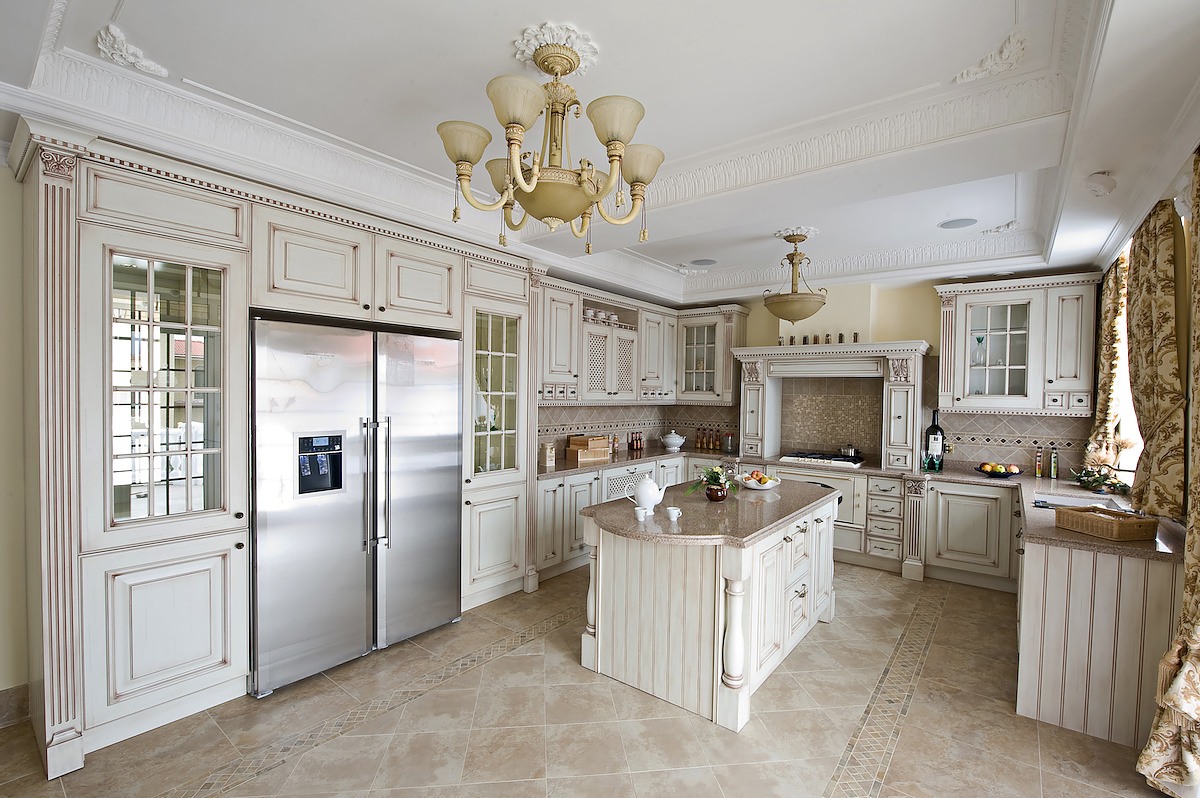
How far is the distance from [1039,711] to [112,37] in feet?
15.9

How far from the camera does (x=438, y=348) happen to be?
3.50 m

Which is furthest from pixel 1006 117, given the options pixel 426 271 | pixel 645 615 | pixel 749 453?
pixel 749 453

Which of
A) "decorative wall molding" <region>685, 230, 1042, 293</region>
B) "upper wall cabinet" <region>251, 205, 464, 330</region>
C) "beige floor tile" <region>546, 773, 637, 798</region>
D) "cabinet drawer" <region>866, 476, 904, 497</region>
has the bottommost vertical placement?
"beige floor tile" <region>546, 773, 637, 798</region>

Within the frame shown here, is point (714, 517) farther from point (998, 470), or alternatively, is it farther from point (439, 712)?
point (998, 470)

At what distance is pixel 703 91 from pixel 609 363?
10.6 ft

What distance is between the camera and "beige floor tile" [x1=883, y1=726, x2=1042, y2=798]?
2.20 metres

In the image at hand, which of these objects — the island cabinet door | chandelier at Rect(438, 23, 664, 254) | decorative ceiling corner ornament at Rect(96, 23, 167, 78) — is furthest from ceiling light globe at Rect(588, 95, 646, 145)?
the island cabinet door

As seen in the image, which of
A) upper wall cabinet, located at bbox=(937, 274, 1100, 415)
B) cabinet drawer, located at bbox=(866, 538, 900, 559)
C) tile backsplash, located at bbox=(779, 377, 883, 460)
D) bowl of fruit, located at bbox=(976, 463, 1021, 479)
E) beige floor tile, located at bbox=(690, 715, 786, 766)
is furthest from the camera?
tile backsplash, located at bbox=(779, 377, 883, 460)

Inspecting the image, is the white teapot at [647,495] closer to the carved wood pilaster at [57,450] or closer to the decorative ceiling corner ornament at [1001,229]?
the carved wood pilaster at [57,450]

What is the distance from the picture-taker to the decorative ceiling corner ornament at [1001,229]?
13.2 feet

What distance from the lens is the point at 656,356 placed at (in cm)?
607

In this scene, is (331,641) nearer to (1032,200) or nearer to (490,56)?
(490,56)

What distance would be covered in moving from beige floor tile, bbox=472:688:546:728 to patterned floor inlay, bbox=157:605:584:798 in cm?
32

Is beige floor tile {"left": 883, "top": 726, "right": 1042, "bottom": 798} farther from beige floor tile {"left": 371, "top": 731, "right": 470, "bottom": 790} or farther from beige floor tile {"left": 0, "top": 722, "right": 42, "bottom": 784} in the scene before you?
beige floor tile {"left": 0, "top": 722, "right": 42, "bottom": 784}
